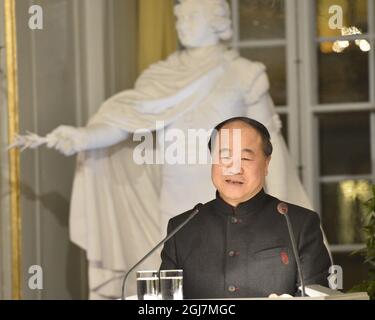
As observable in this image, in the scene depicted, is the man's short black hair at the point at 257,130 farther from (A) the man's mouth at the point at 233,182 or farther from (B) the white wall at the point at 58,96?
(B) the white wall at the point at 58,96

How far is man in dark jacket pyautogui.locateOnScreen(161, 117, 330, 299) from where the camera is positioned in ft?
13.2

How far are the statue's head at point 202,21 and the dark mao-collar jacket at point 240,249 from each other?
2.14ft

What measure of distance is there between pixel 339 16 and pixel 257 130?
56 cm

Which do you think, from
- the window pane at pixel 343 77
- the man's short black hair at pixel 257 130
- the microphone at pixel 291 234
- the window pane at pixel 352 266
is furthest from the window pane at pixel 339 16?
the window pane at pixel 352 266

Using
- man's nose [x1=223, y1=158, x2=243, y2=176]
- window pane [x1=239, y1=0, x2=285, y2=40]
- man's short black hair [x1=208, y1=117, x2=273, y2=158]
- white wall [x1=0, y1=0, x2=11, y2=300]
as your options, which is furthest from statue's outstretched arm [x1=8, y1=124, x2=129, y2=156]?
window pane [x1=239, y1=0, x2=285, y2=40]

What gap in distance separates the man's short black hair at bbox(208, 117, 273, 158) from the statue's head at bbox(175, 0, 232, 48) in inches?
14.7

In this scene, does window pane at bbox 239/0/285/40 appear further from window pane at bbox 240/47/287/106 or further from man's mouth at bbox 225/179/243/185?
man's mouth at bbox 225/179/243/185

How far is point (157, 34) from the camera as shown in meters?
4.38

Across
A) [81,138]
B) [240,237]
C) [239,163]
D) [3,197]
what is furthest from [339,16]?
[3,197]

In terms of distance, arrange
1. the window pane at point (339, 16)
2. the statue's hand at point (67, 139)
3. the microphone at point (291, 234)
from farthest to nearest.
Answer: the statue's hand at point (67, 139), the window pane at point (339, 16), the microphone at point (291, 234)

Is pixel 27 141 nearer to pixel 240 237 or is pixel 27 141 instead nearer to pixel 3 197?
pixel 3 197

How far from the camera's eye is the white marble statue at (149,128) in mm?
4352
